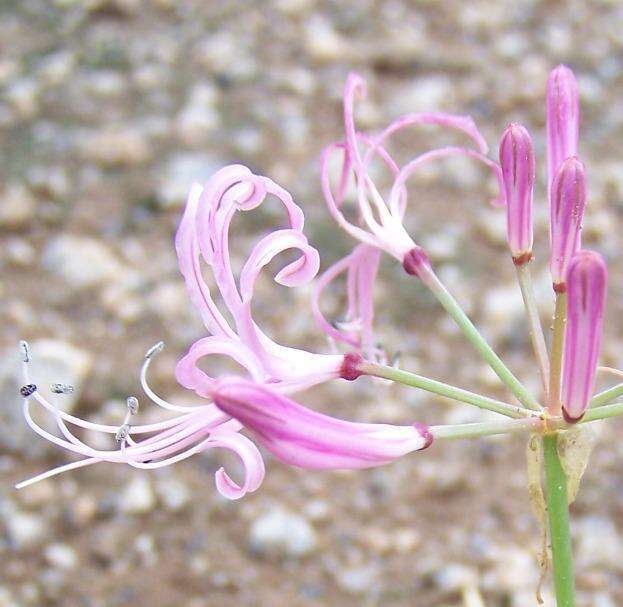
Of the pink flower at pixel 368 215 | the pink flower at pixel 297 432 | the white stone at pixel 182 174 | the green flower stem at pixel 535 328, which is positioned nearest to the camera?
the pink flower at pixel 297 432

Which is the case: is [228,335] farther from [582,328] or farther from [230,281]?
[582,328]

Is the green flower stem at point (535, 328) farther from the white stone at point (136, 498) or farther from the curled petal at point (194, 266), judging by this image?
the white stone at point (136, 498)

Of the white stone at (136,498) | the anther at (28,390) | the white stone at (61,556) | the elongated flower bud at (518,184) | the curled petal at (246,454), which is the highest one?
the elongated flower bud at (518,184)

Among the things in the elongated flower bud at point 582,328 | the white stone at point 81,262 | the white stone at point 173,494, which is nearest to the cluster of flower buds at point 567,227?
the elongated flower bud at point 582,328

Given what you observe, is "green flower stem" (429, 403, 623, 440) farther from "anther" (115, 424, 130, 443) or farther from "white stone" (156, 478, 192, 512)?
"white stone" (156, 478, 192, 512)

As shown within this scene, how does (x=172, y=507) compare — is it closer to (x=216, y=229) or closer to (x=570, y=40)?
(x=216, y=229)

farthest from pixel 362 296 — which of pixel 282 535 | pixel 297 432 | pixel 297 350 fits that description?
pixel 282 535

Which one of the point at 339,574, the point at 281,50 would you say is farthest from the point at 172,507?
the point at 281,50

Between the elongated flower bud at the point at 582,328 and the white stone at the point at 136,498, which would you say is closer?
the elongated flower bud at the point at 582,328
